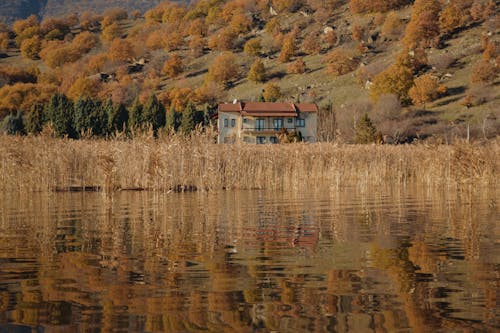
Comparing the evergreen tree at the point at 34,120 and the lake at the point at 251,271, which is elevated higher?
the evergreen tree at the point at 34,120

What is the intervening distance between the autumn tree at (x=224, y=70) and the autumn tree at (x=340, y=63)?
59.9 ft

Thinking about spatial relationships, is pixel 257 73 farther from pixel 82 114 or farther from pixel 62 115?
pixel 62 115

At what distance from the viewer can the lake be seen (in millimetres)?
5000

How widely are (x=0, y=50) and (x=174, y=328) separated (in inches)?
7268

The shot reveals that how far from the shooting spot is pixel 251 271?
22.5 ft

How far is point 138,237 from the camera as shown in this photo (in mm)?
9633

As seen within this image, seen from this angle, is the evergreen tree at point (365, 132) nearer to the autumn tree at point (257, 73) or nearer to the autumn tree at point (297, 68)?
the autumn tree at point (297, 68)

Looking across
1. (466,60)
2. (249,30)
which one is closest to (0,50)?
(249,30)

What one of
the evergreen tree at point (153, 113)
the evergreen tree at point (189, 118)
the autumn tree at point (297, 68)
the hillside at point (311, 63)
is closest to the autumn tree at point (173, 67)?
the hillside at point (311, 63)

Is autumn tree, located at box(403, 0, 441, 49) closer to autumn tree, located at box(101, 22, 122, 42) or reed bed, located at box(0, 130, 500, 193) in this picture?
reed bed, located at box(0, 130, 500, 193)

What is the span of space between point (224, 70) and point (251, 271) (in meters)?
120

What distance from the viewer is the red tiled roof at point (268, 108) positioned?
83.9 m

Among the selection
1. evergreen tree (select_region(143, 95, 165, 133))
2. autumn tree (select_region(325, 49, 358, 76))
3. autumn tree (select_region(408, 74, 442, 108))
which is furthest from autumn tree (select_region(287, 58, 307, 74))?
evergreen tree (select_region(143, 95, 165, 133))

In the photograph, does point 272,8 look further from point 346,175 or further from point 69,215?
point 69,215
